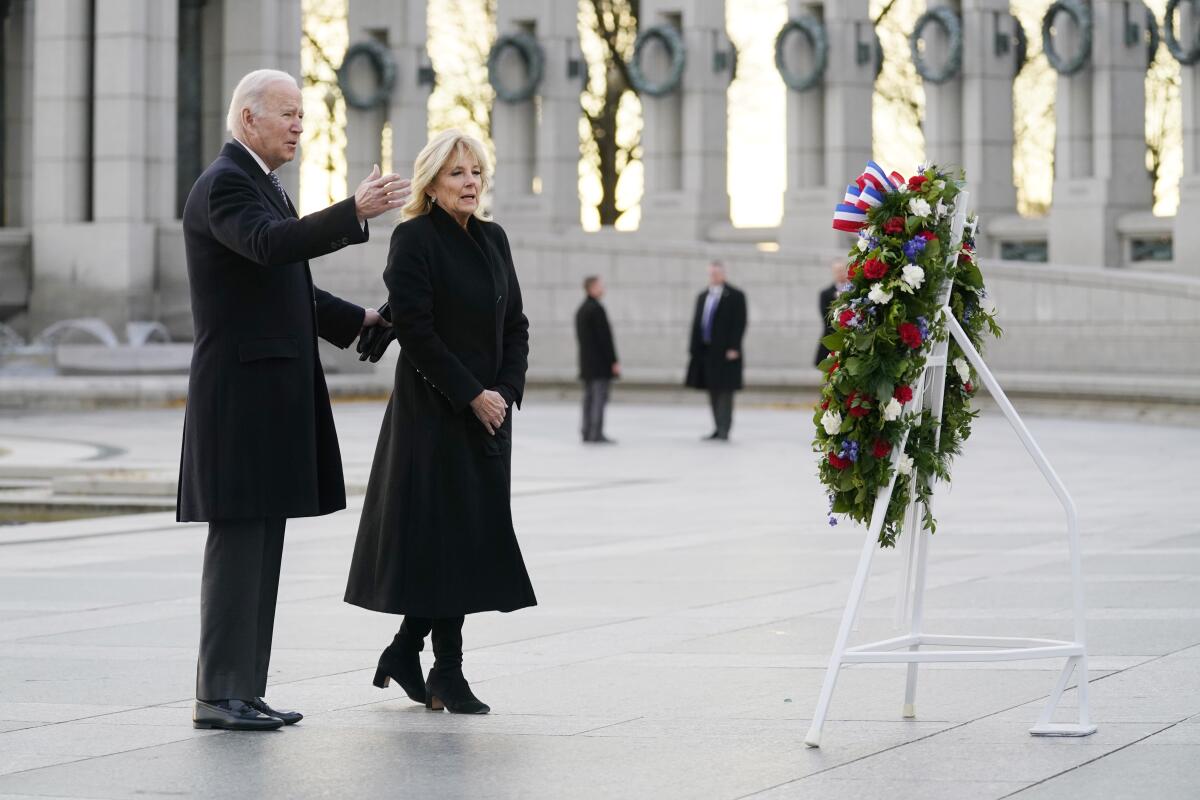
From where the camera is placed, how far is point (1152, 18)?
31.5 meters

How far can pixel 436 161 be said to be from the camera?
6938 mm

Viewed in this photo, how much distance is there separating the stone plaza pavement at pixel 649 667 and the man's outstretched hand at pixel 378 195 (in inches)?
63.3

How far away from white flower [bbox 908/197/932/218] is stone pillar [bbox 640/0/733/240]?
27955 mm

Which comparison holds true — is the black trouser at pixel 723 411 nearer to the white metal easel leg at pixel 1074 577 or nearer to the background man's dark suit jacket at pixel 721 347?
the background man's dark suit jacket at pixel 721 347

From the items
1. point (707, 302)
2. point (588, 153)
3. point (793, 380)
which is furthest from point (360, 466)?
point (588, 153)

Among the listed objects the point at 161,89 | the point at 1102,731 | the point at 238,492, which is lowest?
the point at 1102,731

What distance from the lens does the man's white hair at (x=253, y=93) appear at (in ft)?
22.4

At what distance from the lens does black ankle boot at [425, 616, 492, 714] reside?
22.7 feet

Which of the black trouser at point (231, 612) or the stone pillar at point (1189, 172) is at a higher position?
the stone pillar at point (1189, 172)

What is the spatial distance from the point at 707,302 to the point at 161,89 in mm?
14046

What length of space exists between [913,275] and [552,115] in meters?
30.0

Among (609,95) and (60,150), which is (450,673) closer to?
(60,150)

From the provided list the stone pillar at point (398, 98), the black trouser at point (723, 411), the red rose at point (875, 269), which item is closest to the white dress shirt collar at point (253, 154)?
the red rose at point (875, 269)

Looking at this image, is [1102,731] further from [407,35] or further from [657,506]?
[407,35]
